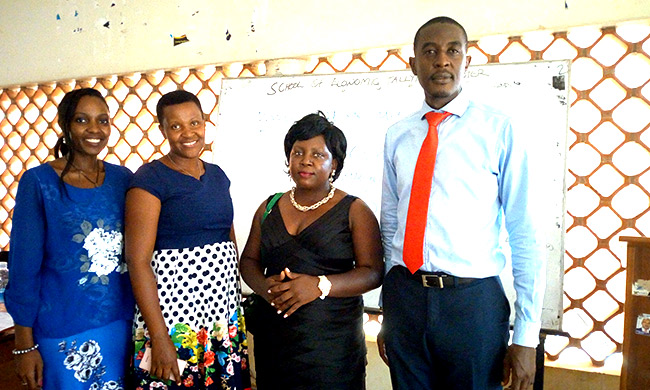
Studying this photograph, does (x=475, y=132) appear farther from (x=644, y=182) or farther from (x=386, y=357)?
(x=644, y=182)

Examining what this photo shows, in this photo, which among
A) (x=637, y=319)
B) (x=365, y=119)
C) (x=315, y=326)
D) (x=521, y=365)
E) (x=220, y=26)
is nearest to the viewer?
(x=521, y=365)

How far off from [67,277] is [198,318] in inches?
13.7

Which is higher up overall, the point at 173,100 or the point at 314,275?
the point at 173,100

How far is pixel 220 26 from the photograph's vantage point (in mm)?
2451

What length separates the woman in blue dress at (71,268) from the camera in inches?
47.6

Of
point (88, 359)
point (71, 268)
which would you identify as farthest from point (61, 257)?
point (88, 359)

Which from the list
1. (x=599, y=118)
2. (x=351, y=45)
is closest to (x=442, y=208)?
(x=599, y=118)

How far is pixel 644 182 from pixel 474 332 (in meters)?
1.15

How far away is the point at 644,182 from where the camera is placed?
1.79 metres

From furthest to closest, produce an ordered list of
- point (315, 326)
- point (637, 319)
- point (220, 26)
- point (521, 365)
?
point (220, 26) → point (637, 319) → point (315, 326) → point (521, 365)

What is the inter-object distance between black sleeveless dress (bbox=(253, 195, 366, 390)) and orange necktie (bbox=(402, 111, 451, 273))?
0.55ft

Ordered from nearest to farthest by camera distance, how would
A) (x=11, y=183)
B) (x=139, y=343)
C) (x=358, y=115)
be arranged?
(x=139, y=343), (x=358, y=115), (x=11, y=183)

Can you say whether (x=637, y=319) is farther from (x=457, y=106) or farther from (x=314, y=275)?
(x=314, y=275)

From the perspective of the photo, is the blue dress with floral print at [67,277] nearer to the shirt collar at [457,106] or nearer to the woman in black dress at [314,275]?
the woman in black dress at [314,275]
